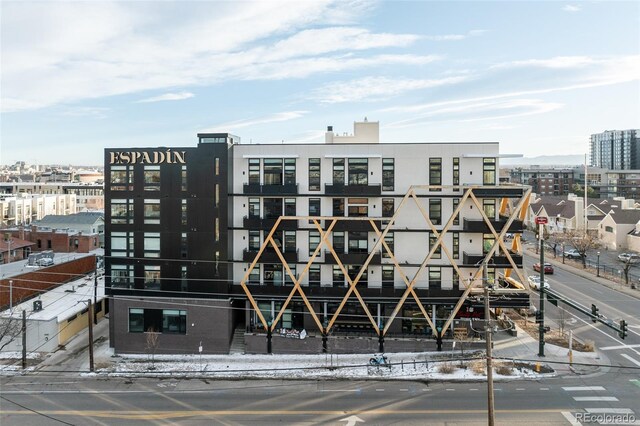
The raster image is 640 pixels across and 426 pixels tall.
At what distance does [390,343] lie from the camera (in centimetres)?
3603

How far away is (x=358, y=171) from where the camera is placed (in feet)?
122

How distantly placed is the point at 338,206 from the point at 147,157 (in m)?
15.9

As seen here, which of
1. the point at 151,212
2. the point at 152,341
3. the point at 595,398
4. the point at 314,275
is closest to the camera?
the point at 595,398

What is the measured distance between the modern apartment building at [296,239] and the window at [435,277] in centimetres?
8

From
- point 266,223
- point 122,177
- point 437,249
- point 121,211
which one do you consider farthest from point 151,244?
point 437,249

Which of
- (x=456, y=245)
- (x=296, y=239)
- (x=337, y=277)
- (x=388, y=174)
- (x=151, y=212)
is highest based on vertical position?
(x=388, y=174)

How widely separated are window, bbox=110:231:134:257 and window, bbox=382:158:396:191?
2091 cm

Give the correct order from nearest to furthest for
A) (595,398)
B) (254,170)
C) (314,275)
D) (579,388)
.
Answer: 1. (595,398)
2. (579,388)
3. (314,275)
4. (254,170)

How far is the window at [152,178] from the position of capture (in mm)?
37375

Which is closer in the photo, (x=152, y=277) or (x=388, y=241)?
(x=152, y=277)

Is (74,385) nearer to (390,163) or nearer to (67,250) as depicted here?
(390,163)

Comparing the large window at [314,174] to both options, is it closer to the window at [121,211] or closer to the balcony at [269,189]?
the balcony at [269,189]

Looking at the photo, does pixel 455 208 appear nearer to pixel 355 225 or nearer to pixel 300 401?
pixel 355 225

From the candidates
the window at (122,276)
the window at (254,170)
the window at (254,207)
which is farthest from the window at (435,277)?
the window at (122,276)
